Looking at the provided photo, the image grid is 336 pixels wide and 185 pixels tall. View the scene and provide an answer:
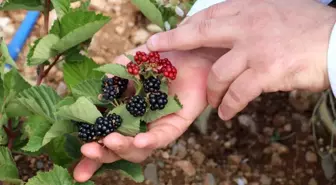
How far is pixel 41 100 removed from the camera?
1.02m

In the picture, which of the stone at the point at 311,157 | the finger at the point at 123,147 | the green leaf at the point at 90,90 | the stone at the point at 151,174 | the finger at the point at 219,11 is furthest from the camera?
the stone at the point at 311,157

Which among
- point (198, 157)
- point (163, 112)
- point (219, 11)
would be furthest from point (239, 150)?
point (163, 112)

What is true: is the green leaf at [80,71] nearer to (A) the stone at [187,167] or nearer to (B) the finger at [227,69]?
(B) the finger at [227,69]

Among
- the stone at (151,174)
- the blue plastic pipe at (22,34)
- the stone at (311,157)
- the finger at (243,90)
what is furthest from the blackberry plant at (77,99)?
the stone at (311,157)

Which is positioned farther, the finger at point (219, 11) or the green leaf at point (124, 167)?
the finger at point (219, 11)

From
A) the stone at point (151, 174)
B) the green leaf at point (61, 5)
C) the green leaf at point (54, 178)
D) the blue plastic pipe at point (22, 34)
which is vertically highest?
the green leaf at point (61, 5)

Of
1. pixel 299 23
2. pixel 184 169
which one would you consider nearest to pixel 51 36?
pixel 299 23

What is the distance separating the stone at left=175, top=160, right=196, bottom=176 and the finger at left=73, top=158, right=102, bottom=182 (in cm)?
48

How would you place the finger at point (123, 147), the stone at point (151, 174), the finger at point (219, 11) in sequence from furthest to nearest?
the stone at point (151, 174) < the finger at point (219, 11) < the finger at point (123, 147)

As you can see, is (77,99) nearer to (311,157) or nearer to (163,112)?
(163,112)

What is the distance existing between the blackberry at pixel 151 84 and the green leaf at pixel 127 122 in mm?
49

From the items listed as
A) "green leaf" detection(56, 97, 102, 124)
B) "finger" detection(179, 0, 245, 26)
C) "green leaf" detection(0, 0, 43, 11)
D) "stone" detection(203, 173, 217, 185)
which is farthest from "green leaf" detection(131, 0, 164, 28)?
"stone" detection(203, 173, 217, 185)

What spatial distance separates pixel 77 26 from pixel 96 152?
0.23 meters

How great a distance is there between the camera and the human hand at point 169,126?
36.9 inches
